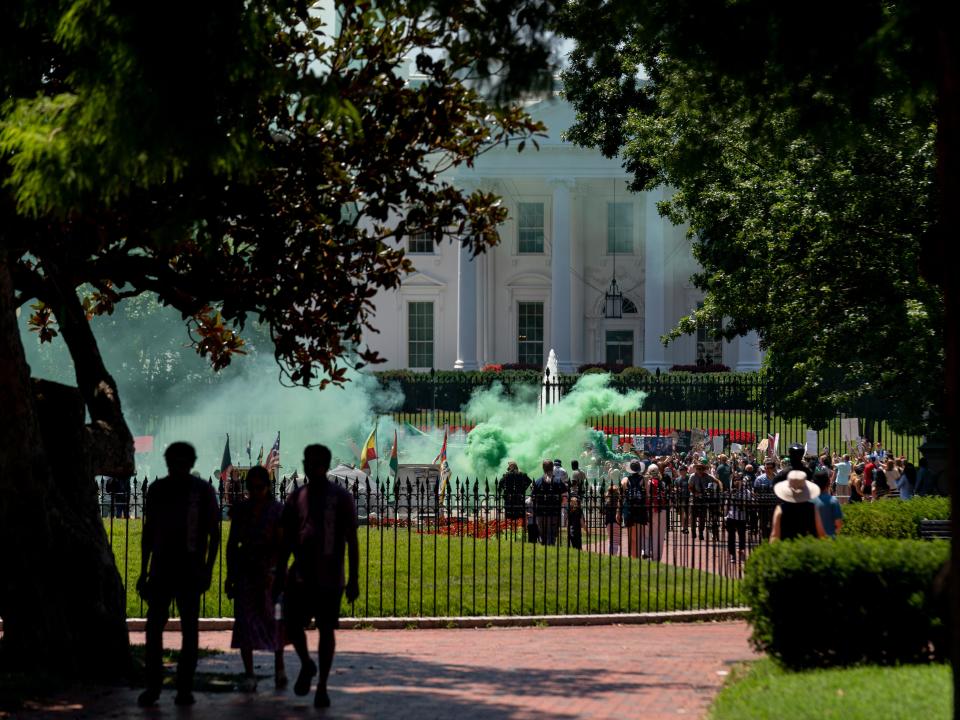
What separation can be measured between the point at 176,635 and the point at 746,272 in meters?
12.2

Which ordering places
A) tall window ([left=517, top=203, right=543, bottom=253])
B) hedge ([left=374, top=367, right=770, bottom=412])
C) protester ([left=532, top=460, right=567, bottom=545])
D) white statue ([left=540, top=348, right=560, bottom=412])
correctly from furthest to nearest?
tall window ([left=517, top=203, right=543, bottom=253]), hedge ([left=374, top=367, right=770, bottom=412]), white statue ([left=540, top=348, right=560, bottom=412]), protester ([left=532, top=460, right=567, bottom=545])

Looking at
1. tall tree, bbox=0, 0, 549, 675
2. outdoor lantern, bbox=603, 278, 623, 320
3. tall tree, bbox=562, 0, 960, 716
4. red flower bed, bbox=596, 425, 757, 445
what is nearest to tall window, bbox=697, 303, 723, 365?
outdoor lantern, bbox=603, 278, 623, 320

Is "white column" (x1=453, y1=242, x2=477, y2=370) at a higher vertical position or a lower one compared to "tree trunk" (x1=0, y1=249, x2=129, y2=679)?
higher

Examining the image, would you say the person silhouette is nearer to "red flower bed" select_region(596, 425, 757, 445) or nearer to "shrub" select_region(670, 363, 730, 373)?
"red flower bed" select_region(596, 425, 757, 445)

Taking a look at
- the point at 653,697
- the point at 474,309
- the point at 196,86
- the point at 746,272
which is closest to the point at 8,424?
the point at 196,86

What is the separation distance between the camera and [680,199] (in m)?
25.3

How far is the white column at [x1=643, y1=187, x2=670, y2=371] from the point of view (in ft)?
179

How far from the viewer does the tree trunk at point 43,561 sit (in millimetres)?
9742

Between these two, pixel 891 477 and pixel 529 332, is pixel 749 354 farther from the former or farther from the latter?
pixel 891 477

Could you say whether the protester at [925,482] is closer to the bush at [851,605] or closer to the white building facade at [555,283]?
the bush at [851,605]

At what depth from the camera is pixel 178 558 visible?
9117 millimetres

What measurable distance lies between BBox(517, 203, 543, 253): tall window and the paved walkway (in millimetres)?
45972

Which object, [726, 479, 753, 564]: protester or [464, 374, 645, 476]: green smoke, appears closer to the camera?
[726, 479, 753, 564]: protester

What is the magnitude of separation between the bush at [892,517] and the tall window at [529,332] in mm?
42662
